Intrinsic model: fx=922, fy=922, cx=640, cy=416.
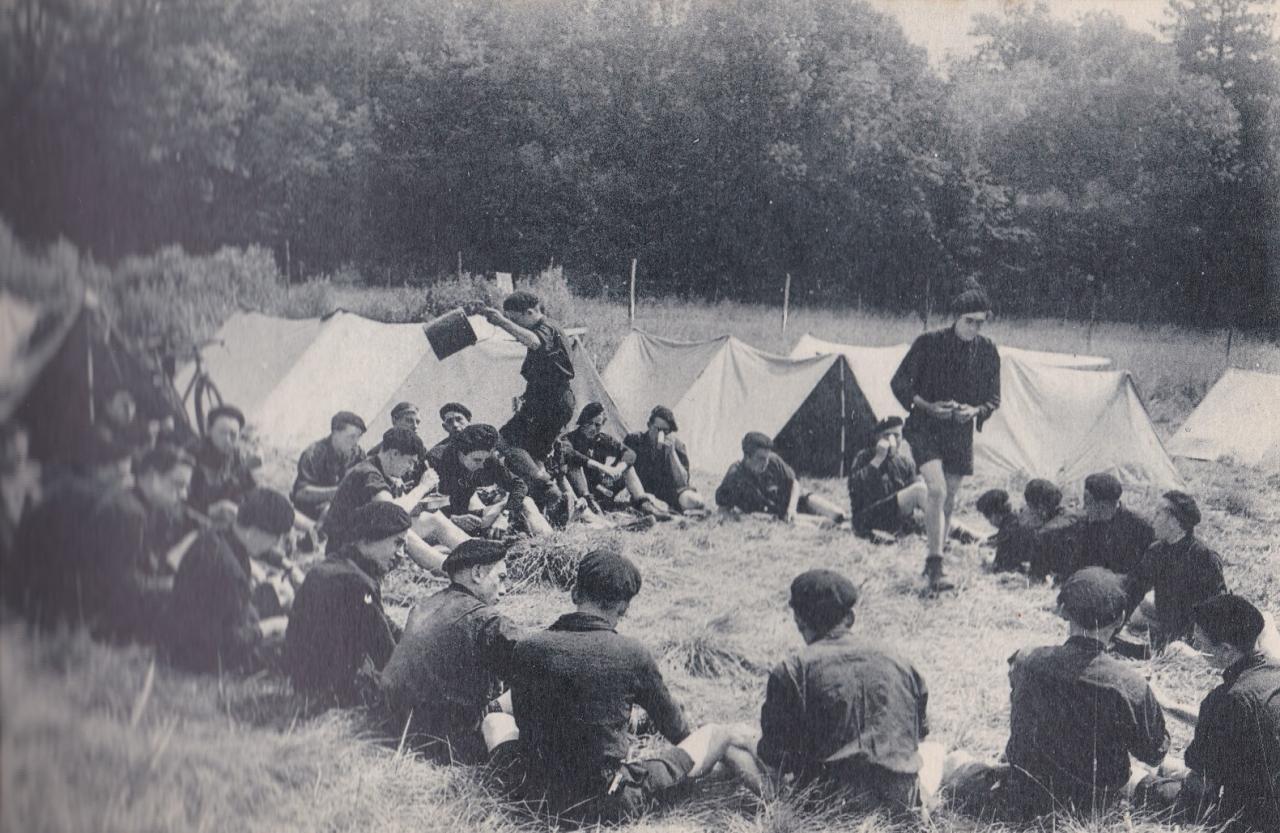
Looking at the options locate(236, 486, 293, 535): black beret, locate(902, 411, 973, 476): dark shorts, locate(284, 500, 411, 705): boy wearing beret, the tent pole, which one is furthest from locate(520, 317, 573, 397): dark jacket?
the tent pole

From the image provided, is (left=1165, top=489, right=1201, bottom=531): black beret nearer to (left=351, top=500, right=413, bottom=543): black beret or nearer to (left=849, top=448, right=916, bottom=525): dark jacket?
(left=849, top=448, right=916, bottom=525): dark jacket

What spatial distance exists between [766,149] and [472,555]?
147 cm

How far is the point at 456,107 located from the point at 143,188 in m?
0.91

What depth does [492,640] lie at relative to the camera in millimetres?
2445

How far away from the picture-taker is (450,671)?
98.2 inches

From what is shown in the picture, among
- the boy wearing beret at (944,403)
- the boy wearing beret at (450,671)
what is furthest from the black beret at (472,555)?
the boy wearing beret at (944,403)

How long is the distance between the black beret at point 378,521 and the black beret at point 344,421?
0.85ft

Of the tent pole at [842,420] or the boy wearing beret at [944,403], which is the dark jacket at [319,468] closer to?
the boy wearing beret at [944,403]

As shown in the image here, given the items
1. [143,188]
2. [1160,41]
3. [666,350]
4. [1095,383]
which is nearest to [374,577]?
[143,188]

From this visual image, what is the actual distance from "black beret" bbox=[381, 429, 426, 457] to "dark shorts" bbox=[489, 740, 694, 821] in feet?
3.24

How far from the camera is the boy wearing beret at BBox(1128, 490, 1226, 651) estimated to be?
3.12 m

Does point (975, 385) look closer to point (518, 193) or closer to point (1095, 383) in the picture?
point (518, 193)

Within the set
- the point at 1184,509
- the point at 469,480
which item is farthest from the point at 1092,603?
the point at 469,480

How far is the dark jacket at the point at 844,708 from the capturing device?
2.24m
